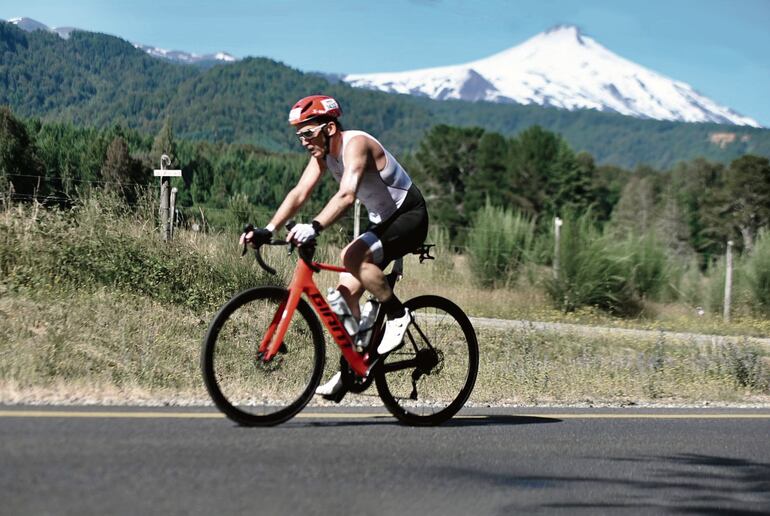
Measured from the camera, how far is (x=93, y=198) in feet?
43.5

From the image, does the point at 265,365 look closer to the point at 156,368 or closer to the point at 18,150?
the point at 156,368

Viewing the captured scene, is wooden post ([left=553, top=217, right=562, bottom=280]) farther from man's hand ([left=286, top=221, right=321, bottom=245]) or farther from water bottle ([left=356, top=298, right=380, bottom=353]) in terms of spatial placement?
man's hand ([left=286, top=221, right=321, bottom=245])

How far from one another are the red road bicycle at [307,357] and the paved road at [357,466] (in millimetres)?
167

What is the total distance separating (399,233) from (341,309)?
55cm

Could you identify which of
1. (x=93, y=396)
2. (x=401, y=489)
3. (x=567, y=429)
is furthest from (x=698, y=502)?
(x=93, y=396)

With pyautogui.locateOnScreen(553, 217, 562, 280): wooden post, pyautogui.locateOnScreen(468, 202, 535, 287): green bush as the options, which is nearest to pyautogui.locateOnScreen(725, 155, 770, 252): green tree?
pyautogui.locateOnScreen(468, 202, 535, 287): green bush

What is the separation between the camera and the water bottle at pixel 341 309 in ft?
19.9

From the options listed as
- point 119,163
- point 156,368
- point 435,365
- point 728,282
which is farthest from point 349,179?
point 119,163

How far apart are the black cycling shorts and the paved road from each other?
101 centimetres

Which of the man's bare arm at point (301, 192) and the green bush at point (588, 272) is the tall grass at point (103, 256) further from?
the green bush at point (588, 272)

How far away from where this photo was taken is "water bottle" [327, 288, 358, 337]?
6069mm

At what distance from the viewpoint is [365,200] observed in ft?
20.3

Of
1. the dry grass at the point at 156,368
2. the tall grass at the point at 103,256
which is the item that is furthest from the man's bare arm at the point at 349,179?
the tall grass at the point at 103,256

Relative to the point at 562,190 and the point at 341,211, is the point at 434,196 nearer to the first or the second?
the point at 562,190
